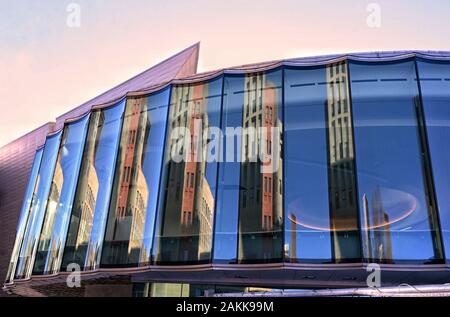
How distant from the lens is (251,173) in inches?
583

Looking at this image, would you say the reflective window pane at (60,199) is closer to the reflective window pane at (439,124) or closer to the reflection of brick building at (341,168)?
the reflection of brick building at (341,168)

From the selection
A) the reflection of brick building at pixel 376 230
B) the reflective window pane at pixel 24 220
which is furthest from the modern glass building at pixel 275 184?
the reflective window pane at pixel 24 220

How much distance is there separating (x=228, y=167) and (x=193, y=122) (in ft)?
8.63

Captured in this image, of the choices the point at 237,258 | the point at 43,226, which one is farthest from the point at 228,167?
the point at 43,226

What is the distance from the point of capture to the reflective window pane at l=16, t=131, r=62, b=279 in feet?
64.8

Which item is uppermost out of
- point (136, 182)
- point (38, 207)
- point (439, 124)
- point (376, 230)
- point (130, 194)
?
point (439, 124)

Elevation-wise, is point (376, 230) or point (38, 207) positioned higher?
point (38, 207)

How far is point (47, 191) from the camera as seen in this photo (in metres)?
20.9

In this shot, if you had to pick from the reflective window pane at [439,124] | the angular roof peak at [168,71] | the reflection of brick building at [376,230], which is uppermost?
the angular roof peak at [168,71]

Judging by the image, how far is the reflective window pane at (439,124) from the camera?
42.9ft

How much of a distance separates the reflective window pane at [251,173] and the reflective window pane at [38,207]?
1061cm

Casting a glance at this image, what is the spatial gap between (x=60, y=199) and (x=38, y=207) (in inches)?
106

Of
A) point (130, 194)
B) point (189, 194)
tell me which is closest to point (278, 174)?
point (189, 194)

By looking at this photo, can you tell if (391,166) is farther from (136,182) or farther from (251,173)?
(136,182)
